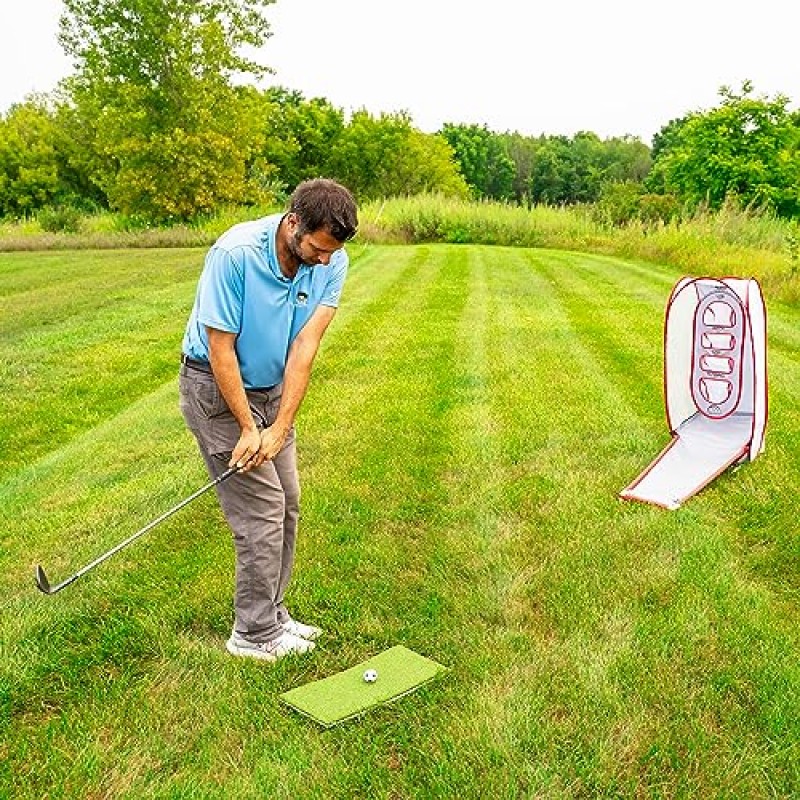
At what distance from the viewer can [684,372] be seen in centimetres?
561

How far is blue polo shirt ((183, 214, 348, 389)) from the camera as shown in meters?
2.71

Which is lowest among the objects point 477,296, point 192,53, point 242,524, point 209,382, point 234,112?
point 477,296

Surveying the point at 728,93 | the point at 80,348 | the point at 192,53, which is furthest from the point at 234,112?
the point at 728,93

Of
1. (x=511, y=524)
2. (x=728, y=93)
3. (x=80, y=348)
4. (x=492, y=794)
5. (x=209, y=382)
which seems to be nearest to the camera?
(x=492, y=794)

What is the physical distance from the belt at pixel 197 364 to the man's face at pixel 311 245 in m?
0.49

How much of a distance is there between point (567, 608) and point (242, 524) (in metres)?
1.33

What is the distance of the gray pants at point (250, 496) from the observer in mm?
2955

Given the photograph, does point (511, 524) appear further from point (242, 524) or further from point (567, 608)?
point (242, 524)

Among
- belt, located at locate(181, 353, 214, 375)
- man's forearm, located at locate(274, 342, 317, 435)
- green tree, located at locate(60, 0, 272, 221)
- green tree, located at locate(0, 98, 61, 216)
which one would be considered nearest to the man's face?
man's forearm, located at locate(274, 342, 317, 435)

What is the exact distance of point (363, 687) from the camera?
2.97 m

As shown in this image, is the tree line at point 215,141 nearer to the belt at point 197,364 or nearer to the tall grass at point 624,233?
the tall grass at point 624,233

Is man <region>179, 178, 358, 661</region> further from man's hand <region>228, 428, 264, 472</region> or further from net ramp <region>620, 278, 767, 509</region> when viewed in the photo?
net ramp <region>620, 278, 767, 509</region>

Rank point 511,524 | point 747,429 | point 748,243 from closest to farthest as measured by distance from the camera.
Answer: point 511,524 < point 747,429 < point 748,243

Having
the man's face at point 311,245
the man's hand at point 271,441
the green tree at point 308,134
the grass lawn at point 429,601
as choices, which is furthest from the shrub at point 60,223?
the man's face at point 311,245
